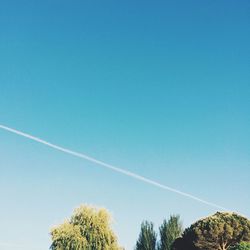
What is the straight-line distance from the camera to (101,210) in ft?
133

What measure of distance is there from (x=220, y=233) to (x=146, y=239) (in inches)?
670

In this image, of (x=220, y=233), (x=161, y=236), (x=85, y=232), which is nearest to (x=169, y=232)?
(x=161, y=236)

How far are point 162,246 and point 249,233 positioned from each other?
18.3 metres

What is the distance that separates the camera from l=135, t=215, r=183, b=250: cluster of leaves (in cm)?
6088

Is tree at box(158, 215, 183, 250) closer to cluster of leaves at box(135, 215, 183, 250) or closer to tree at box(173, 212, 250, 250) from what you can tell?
cluster of leaves at box(135, 215, 183, 250)

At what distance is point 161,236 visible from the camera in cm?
6238

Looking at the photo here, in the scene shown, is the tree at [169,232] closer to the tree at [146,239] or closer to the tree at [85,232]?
the tree at [146,239]

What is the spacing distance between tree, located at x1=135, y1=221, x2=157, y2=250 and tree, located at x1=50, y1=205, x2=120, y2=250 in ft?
75.2

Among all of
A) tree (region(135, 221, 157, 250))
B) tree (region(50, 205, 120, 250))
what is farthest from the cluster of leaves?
tree (region(50, 205, 120, 250))

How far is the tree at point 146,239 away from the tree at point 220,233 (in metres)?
13.2

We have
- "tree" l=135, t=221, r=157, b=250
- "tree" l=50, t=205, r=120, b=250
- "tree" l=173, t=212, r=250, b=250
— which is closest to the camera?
"tree" l=50, t=205, r=120, b=250

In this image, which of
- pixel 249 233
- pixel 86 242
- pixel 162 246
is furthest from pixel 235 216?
pixel 86 242

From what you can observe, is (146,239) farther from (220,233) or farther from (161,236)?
(220,233)

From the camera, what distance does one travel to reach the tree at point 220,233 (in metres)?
47.1
